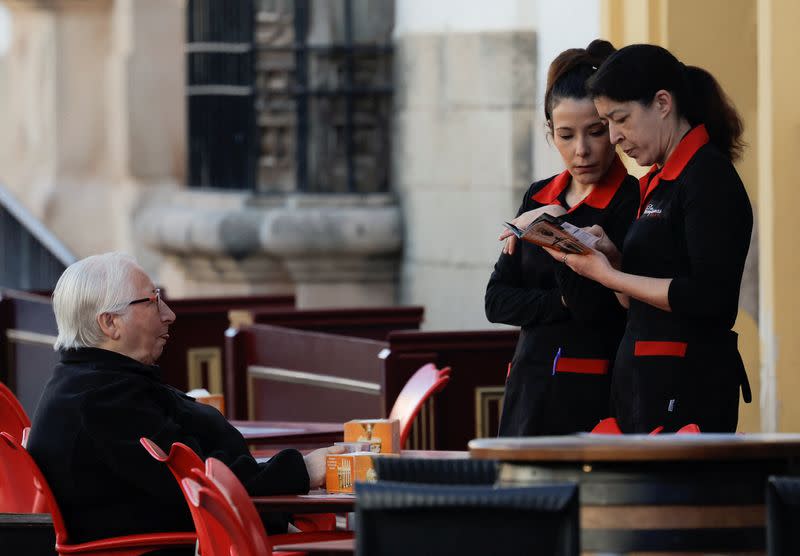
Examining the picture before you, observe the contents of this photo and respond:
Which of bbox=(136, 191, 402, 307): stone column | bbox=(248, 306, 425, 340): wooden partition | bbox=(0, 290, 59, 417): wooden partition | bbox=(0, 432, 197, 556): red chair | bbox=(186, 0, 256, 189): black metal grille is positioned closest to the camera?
bbox=(0, 432, 197, 556): red chair

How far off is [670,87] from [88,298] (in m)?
1.55

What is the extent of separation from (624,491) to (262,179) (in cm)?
950

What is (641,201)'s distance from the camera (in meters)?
5.12


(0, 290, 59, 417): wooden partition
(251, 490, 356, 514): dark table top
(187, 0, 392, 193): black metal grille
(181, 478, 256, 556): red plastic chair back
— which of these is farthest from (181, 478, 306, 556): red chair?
(187, 0, 392, 193): black metal grille

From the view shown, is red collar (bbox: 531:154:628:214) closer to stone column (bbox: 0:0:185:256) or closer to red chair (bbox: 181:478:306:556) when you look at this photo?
red chair (bbox: 181:478:306:556)

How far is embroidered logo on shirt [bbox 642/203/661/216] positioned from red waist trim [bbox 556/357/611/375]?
52 centimetres

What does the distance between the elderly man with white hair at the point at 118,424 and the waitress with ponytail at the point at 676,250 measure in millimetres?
852

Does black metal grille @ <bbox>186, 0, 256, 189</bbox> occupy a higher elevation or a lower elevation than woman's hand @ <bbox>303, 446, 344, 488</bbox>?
higher

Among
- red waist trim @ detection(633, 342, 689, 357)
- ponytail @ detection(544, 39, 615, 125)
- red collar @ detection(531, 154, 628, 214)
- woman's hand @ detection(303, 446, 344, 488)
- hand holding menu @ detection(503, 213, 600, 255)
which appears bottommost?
woman's hand @ detection(303, 446, 344, 488)

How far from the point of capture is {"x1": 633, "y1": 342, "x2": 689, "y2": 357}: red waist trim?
4.84 metres

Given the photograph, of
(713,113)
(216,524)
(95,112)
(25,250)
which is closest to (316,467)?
(216,524)

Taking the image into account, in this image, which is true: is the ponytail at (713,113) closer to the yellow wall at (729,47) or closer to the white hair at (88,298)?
the white hair at (88,298)

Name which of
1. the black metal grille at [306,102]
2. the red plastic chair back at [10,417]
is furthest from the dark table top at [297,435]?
the black metal grille at [306,102]

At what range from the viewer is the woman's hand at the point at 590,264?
492 centimetres
